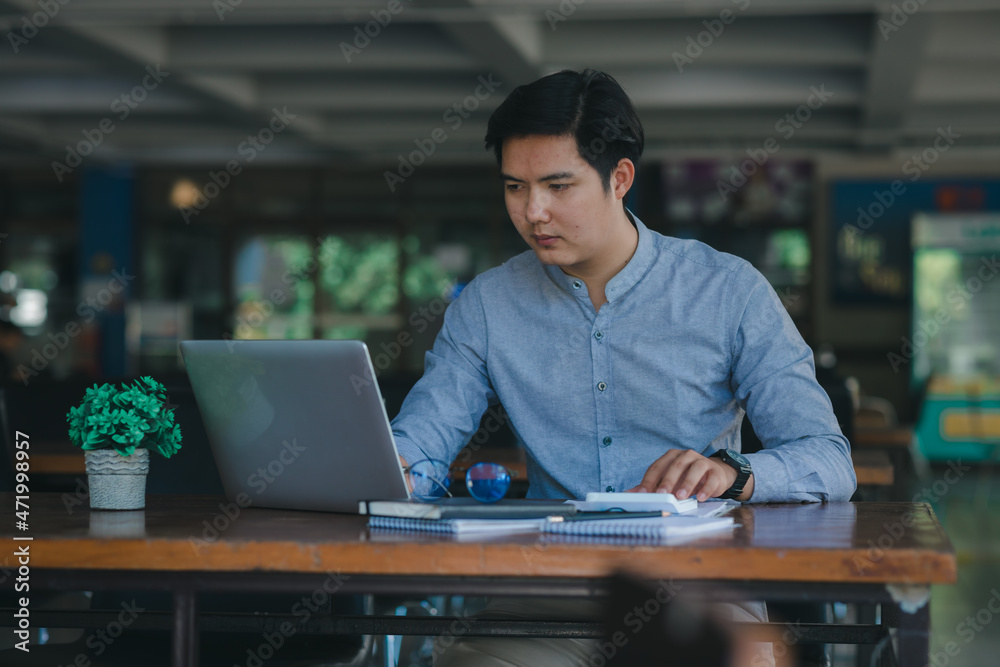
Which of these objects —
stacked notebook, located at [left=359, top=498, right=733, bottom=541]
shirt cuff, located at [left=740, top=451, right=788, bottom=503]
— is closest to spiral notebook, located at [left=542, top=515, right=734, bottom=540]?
stacked notebook, located at [left=359, top=498, right=733, bottom=541]

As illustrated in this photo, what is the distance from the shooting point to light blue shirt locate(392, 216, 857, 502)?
1763 mm

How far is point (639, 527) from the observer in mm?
1197

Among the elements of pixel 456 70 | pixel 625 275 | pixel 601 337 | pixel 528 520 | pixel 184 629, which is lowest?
pixel 184 629

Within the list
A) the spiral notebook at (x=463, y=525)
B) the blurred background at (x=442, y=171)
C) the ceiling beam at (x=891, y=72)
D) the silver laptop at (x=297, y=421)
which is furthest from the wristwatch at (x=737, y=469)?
the ceiling beam at (x=891, y=72)

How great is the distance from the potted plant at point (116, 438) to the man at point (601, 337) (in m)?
0.40

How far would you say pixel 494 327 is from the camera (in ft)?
6.23

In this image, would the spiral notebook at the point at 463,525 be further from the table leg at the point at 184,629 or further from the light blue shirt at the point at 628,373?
the light blue shirt at the point at 628,373

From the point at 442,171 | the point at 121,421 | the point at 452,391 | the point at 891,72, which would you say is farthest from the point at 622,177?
the point at 442,171

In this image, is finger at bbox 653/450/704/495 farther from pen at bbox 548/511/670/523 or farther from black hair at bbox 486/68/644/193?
black hair at bbox 486/68/644/193

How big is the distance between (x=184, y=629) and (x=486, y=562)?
1.15ft

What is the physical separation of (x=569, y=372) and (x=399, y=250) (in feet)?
31.1

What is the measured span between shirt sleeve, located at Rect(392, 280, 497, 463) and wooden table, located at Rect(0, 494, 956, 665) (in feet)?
1.64

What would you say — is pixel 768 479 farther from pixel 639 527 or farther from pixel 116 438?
pixel 116 438

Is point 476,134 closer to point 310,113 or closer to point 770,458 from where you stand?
point 310,113
